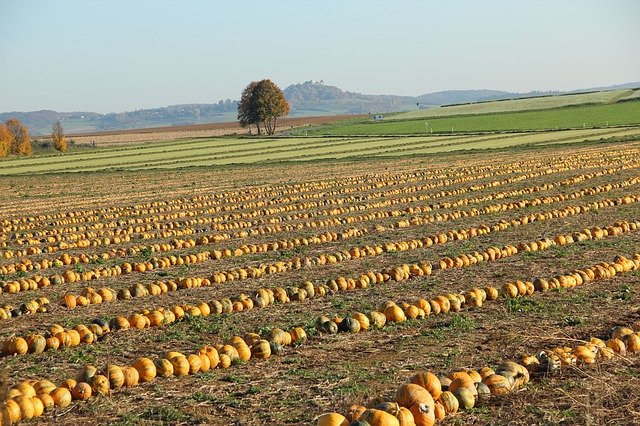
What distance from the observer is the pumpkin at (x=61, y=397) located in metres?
8.01

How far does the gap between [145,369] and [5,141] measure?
86700 mm

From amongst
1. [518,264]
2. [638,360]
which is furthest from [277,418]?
[518,264]

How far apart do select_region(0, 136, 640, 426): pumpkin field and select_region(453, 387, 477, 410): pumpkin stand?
19 millimetres

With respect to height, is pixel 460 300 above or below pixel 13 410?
below

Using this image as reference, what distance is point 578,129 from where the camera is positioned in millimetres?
68875

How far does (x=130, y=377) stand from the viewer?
8.62 meters

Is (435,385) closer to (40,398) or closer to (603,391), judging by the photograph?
(603,391)

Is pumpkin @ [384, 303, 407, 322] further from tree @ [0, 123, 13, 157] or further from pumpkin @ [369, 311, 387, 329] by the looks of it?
tree @ [0, 123, 13, 157]

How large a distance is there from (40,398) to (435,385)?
3567mm

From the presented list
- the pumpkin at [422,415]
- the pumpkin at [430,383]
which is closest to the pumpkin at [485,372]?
the pumpkin at [430,383]

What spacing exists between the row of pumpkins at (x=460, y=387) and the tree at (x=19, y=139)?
8879 cm

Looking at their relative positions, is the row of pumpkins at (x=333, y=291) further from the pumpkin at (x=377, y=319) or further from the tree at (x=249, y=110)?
the tree at (x=249, y=110)

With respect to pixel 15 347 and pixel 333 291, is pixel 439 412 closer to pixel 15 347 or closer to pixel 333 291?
pixel 15 347

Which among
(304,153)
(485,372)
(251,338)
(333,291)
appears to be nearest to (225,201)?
(333,291)
